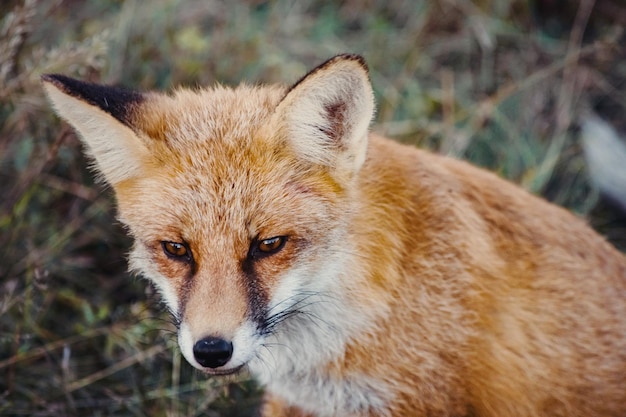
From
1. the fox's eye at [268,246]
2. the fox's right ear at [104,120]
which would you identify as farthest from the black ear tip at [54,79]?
the fox's eye at [268,246]

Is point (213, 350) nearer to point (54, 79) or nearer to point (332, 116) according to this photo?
point (332, 116)

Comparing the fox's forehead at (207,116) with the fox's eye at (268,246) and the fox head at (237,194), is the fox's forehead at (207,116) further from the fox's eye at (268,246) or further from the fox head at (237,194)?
the fox's eye at (268,246)

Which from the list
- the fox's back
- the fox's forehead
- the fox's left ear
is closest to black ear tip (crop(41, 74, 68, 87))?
the fox's forehead

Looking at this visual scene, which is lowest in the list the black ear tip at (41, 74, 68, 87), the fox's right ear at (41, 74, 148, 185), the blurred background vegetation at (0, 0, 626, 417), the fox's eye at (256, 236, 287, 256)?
the blurred background vegetation at (0, 0, 626, 417)

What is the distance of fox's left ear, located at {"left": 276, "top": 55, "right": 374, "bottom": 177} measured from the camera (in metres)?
2.38

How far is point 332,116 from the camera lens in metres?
2.52

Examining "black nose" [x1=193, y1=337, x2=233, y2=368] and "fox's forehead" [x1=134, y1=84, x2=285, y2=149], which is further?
"fox's forehead" [x1=134, y1=84, x2=285, y2=149]

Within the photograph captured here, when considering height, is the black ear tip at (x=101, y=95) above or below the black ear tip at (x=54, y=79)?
below

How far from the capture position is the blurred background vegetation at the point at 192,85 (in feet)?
11.7

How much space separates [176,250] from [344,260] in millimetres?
606

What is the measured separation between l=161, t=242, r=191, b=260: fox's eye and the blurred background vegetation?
0.73 meters

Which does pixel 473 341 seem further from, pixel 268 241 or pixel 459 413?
pixel 268 241

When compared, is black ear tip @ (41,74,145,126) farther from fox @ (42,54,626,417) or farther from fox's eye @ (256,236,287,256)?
fox's eye @ (256,236,287,256)

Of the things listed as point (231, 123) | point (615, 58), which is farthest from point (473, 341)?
point (615, 58)
